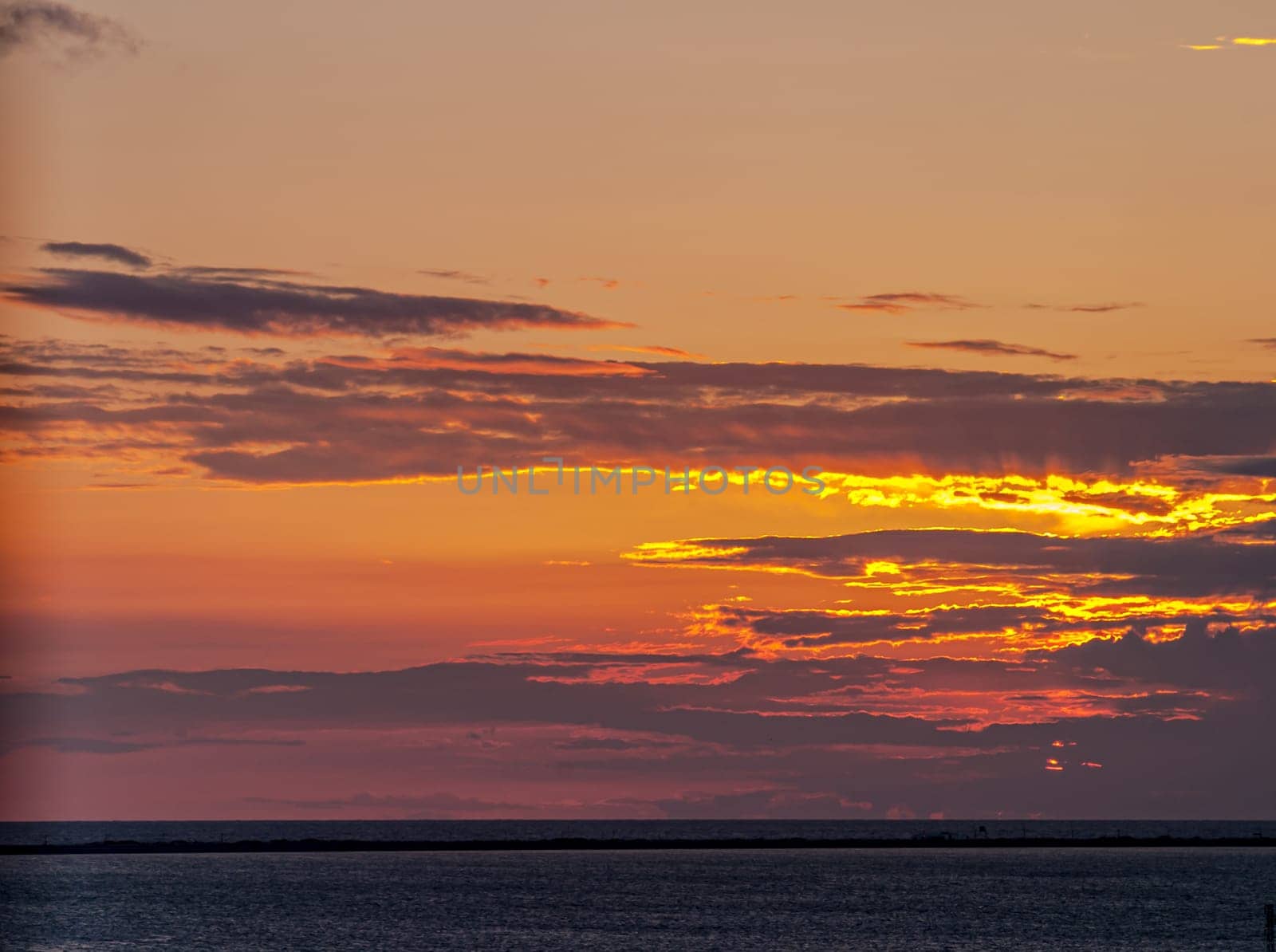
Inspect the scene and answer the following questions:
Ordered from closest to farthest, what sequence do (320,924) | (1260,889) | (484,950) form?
1. (484,950)
2. (320,924)
3. (1260,889)

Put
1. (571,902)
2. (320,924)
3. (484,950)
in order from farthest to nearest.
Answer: (571,902) < (320,924) < (484,950)

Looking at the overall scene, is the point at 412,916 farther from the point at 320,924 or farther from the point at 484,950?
the point at 484,950

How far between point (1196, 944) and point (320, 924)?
70.4 metres

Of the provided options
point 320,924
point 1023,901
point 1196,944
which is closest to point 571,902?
point 320,924

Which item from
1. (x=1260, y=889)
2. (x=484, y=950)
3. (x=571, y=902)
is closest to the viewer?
(x=484, y=950)

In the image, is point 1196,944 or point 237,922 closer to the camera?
point 1196,944

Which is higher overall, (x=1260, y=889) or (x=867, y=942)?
(x=867, y=942)

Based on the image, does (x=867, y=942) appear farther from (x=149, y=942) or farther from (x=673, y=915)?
(x=149, y=942)

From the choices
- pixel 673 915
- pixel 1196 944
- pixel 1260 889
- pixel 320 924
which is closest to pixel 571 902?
pixel 673 915

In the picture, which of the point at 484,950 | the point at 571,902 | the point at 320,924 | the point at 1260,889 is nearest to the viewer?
the point at 484,950

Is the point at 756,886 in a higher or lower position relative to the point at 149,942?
lower

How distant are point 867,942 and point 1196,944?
24.8 metres

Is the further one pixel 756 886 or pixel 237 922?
pixel 756 886

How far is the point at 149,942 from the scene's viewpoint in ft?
423
